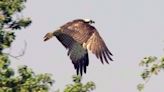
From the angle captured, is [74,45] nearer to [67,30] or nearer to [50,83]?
[67,30]

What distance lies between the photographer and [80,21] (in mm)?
30156

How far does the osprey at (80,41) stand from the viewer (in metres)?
29.5

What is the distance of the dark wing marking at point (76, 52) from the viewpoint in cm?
2975

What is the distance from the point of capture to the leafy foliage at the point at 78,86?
32.2m

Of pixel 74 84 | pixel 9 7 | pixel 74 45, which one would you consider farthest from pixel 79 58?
pixel 9 7

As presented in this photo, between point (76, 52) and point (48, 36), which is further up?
point (48, 36)

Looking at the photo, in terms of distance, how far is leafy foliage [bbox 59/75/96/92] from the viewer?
1267 inches

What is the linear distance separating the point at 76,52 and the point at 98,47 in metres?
0.66

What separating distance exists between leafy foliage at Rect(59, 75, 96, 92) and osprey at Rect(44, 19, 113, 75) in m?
2.07

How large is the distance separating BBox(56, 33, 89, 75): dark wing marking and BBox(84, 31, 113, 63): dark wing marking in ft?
0.86

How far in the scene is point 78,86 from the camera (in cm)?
3238

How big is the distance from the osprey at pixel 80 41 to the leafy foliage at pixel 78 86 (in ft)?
6.78

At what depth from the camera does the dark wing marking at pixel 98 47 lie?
29.1 metres

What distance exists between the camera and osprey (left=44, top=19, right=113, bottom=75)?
96.8ft
